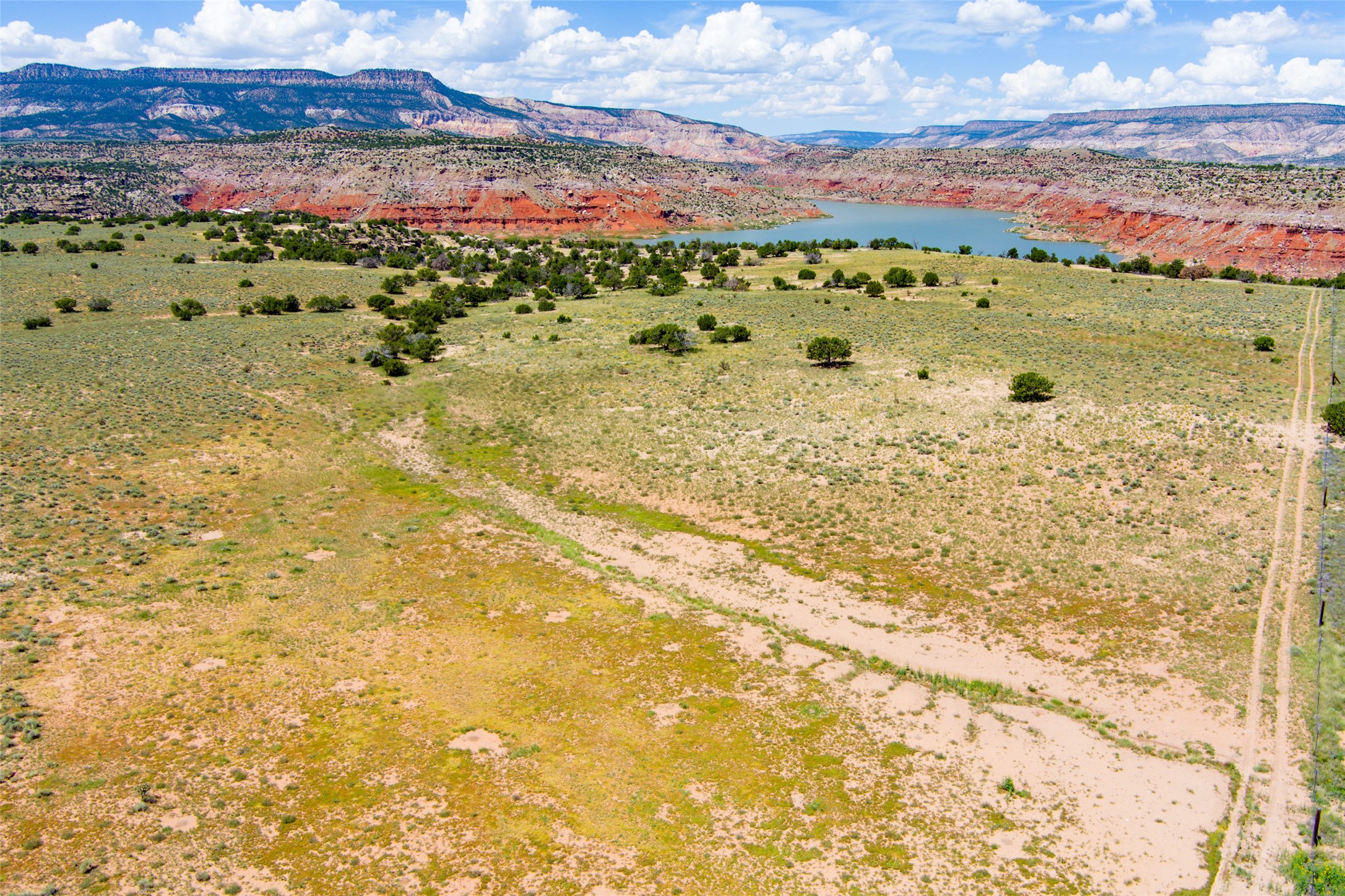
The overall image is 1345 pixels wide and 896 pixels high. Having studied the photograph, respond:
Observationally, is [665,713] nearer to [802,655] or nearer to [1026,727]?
[802,655]

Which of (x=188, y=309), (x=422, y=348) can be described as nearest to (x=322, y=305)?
(x=188, y=309)

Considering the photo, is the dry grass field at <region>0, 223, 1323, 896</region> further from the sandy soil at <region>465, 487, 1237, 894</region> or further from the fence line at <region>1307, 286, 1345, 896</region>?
the fence line at <region>1307, 286, 1345, 896</region>

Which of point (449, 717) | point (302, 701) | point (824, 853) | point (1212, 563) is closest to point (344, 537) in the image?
point (302, 701)

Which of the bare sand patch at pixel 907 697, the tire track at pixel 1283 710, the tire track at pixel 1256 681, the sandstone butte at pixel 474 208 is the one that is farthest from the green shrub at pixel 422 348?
the sandstone butte at pixel 474 208

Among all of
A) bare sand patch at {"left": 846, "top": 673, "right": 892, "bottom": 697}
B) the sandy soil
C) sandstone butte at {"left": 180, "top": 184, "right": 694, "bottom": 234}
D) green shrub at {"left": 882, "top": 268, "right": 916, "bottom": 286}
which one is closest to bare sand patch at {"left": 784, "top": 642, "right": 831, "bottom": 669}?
the sandy soil

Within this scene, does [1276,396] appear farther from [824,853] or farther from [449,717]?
[449,717]

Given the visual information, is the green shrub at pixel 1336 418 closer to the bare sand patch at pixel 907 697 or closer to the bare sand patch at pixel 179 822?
the bare sand patch at pixel 907 697
